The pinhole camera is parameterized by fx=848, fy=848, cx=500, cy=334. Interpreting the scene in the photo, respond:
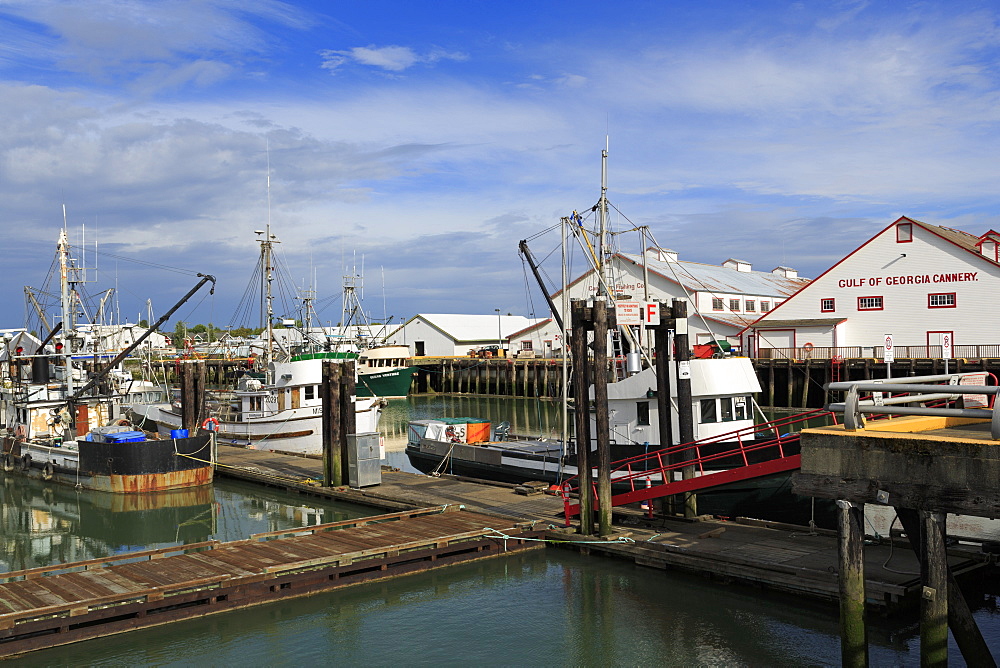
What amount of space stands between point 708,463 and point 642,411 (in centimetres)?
227

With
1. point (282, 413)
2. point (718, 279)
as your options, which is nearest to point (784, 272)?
point (718, 279)

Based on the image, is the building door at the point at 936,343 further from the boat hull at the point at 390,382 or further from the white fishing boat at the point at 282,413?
the boat hull at the point at 390,382

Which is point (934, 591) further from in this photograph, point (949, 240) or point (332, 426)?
point (949, 240)

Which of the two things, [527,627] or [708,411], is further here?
[708,411]

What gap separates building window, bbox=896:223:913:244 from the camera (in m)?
50.2

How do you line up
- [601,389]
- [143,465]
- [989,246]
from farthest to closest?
[989,246] < [143,465] < [601,389]

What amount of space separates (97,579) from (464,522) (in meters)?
7.17

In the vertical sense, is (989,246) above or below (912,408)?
above

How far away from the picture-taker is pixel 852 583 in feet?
31.2

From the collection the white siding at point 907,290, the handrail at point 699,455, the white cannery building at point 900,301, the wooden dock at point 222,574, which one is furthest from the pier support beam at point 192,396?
the white siding at point 907,290

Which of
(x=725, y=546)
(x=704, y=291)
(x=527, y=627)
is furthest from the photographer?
(x=704, y=291)

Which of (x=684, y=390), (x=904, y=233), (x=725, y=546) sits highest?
(x=904, y=233)

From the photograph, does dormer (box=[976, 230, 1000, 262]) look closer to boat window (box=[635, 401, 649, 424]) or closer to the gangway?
the gangway

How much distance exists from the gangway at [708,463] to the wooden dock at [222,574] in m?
2.54
